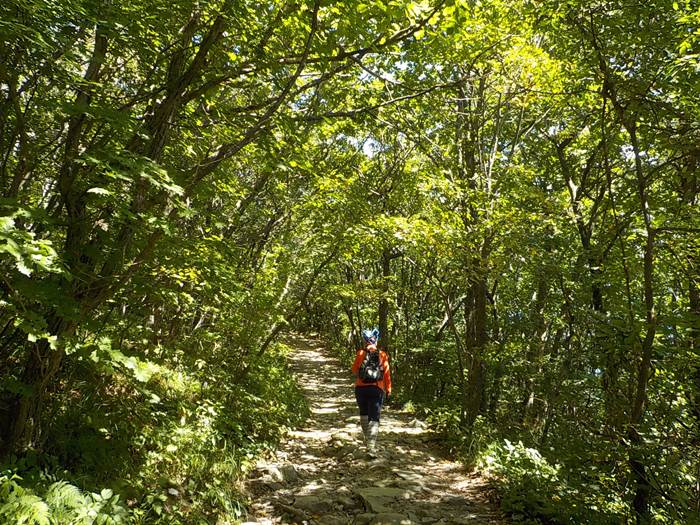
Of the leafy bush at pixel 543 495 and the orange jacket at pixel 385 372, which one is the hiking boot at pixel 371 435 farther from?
the leafy bush at pixel 543 495

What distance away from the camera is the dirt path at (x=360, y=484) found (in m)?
5.42

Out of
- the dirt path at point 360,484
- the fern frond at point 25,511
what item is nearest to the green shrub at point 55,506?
the fern frond at point 25,511

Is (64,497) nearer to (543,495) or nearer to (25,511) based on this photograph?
(25,511)

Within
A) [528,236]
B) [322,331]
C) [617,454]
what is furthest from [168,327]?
[322,331]

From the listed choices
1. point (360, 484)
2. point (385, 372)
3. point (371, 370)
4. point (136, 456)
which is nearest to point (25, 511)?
point (136, 456)

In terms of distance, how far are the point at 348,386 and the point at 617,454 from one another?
44.0 feet

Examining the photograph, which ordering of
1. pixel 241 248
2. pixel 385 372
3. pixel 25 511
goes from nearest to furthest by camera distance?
1. pixel 25 511
2. pixel 241 248
3. pixel 385 372

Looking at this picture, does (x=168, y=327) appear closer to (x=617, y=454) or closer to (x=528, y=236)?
(x=528, y=236)

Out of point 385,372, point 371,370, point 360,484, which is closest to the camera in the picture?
point 360,484

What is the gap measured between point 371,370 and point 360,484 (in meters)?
1.96

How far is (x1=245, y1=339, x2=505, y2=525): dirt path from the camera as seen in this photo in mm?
5418

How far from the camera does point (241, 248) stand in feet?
22.7

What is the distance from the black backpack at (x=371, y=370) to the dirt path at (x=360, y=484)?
1393mm

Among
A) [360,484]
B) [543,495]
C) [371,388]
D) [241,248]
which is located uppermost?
[241,248]
